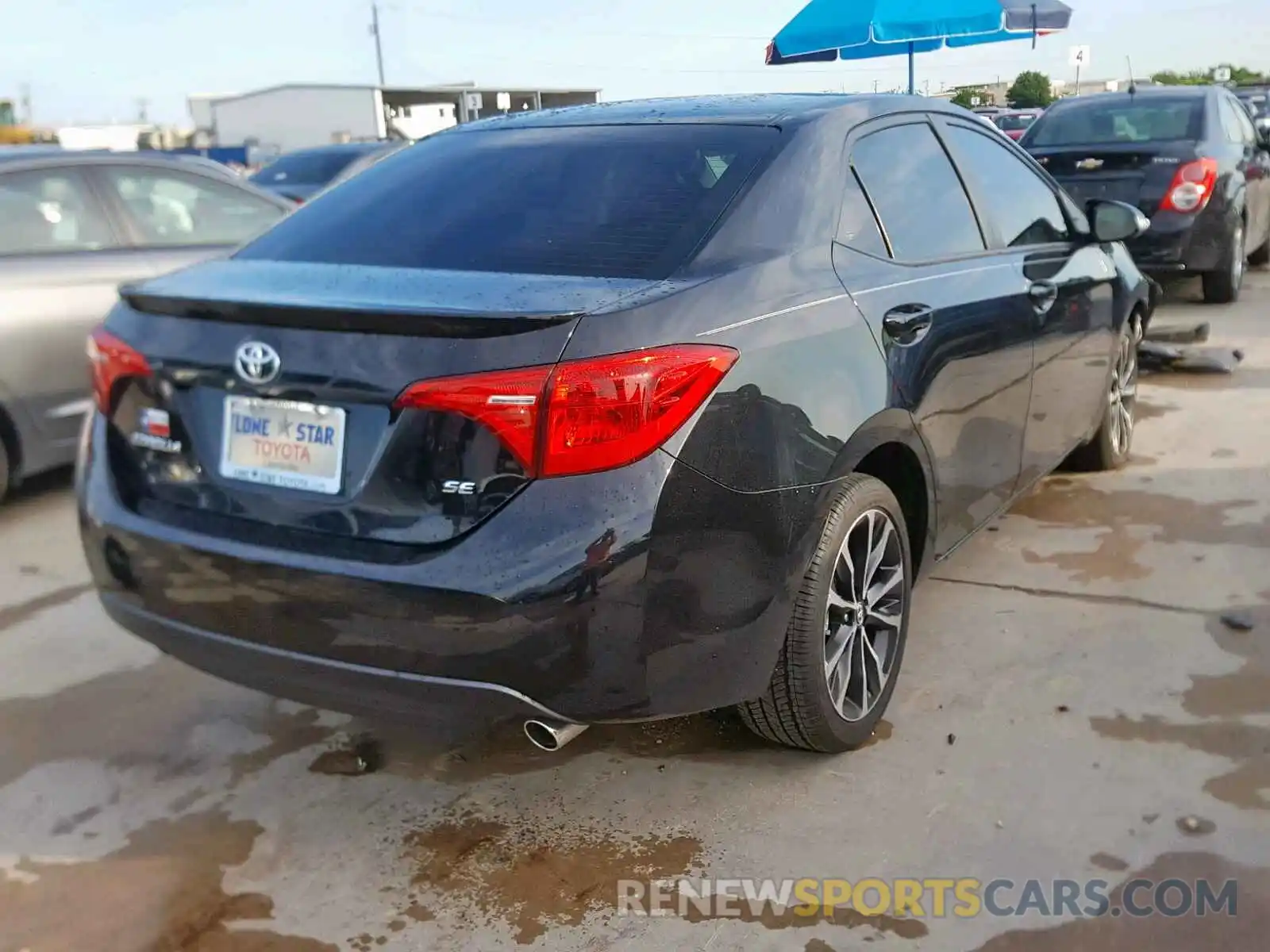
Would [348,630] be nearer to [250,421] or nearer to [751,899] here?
[250,421]

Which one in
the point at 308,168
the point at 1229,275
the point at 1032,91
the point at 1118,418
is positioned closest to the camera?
the point at 1118,418

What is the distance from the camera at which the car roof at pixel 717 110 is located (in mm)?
3025

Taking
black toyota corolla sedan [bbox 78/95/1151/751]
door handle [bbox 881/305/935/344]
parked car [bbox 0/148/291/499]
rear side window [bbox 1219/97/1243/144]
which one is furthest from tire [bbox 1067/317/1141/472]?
rear side window [bbox 1219/97/1243/144]

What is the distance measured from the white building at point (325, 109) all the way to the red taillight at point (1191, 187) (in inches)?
1628

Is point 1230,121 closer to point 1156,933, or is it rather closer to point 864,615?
point 864,615

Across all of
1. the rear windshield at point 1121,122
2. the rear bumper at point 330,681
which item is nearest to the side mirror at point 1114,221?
the rear bumper at point 330,681

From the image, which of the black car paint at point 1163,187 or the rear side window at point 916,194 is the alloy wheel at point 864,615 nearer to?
the rear side window at point 916,194

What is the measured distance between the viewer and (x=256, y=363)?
2340 mm

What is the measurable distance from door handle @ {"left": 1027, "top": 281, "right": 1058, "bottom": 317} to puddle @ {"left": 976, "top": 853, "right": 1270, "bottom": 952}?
1928 mm

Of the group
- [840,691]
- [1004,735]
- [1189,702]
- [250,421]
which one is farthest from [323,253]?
[1189,702]

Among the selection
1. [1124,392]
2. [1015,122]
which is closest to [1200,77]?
[1015,122]

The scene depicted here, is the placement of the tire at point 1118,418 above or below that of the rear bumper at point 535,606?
below

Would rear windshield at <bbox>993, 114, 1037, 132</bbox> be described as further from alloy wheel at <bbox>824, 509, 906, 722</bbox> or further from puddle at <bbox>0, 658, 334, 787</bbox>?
puddle at <bbox>0, 658, 334, 787</bbox>

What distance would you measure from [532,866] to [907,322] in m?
1.58
